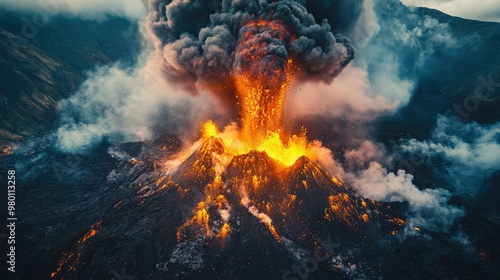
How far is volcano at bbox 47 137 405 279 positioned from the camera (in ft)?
63.9

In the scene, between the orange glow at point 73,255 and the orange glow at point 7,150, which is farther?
the orange glow at point 7,150

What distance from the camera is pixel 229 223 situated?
2327 centimetres

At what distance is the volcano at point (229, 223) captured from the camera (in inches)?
767

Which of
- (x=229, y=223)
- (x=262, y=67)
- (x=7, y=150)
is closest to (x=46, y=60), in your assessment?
(x=7, y=150)

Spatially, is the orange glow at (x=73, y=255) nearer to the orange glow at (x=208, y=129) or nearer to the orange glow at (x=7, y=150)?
the orange glow at (x=7, y=150)

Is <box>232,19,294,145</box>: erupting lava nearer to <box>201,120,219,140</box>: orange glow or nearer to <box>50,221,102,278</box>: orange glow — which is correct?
<box>201,120,219,140</box>: orange glow

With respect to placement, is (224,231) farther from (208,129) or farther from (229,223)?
(208,129)

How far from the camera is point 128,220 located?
76.7ft

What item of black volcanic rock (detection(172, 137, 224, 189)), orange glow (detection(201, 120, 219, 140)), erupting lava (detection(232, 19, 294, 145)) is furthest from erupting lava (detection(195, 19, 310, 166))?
orange glow (detection(201, 120, 219, 140))

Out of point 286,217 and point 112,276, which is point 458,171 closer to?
point 286,217

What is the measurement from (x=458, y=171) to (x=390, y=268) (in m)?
23.3

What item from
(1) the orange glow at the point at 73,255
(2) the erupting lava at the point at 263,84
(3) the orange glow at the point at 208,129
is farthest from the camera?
(3) the orange glow at the point at 208,129

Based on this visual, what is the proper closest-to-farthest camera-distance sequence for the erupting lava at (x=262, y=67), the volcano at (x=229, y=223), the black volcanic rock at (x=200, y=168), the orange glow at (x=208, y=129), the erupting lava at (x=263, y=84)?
the volcano at (x=229, y=223) → the erupting lava at (x=262, y=67) → the erupting lava at (x=263, y=84) → the black volcanic rock at (x=200, y=168) → the orange glow at (x=208, y=129)

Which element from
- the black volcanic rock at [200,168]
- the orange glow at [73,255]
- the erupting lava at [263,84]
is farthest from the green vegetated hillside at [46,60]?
the erupting lava at [263,84]
